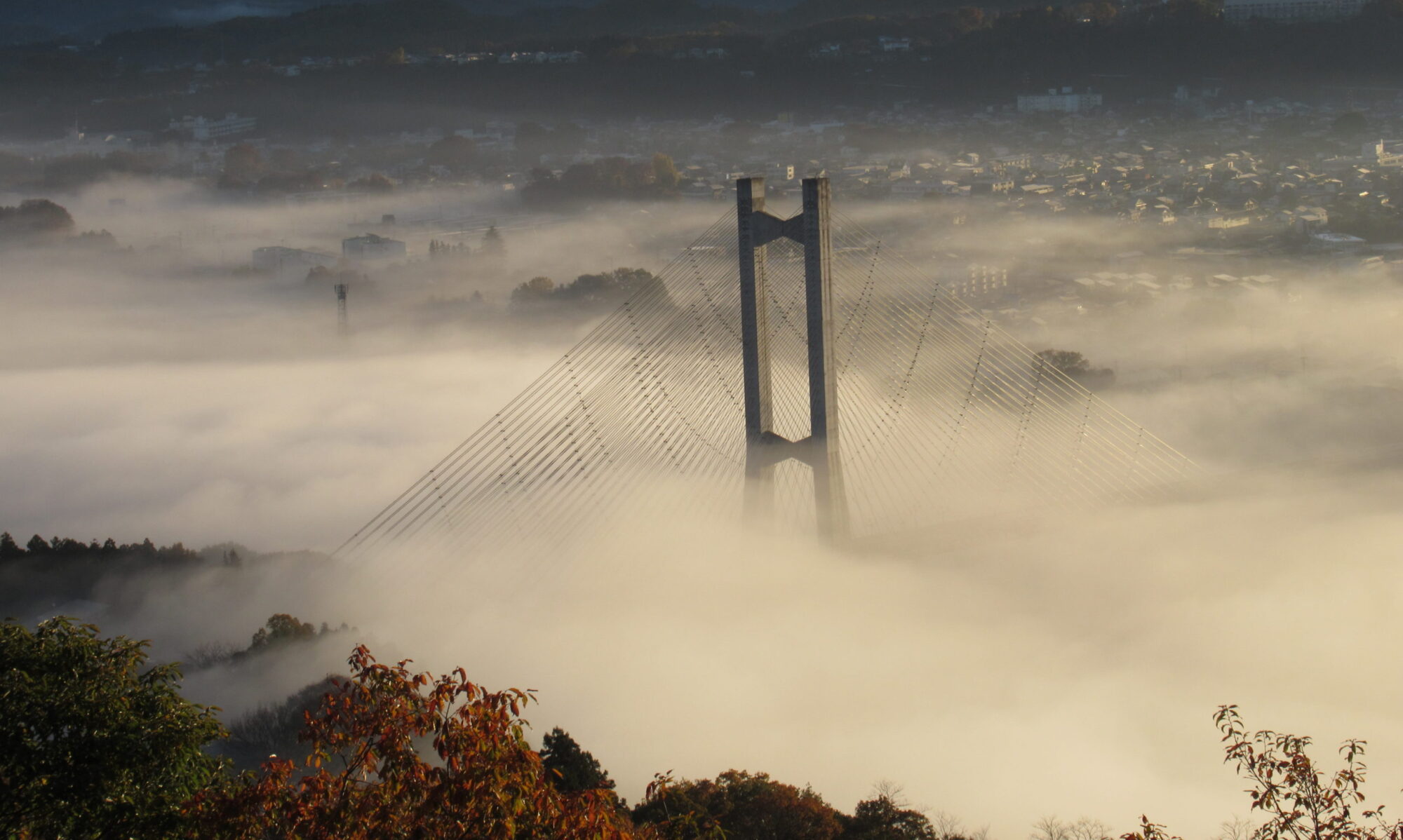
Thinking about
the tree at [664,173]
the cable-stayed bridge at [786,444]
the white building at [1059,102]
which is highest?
the white building at [1059,102]

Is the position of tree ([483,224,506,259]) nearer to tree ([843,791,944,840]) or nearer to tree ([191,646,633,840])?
tree ([843,791,944,840])

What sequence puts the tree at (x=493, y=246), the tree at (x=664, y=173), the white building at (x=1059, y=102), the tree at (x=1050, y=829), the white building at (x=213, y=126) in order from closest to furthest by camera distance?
the tree at (x=1050, y=829)
the tree at (x=493, y=246)
the tree at (x=664, y=173)
the white building at (x=1059, y=102)
the white building at (x=213, y=126)

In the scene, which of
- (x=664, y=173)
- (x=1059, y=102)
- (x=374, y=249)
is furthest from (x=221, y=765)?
(x=1059, y=102)

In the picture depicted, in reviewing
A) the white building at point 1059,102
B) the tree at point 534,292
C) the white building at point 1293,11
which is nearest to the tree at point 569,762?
the tree at point 534,292

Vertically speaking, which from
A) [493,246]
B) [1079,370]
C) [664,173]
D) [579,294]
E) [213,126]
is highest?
[213,126]

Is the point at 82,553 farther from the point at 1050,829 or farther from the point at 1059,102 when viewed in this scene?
the point at 1059,102

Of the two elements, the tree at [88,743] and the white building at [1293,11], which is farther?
the white building at [1293,11]

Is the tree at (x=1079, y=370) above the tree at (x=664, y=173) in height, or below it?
below

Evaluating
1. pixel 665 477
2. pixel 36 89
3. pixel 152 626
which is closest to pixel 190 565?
pixel 152 626

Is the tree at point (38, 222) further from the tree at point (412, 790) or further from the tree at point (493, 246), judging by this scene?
the tree at point (412, 790)
